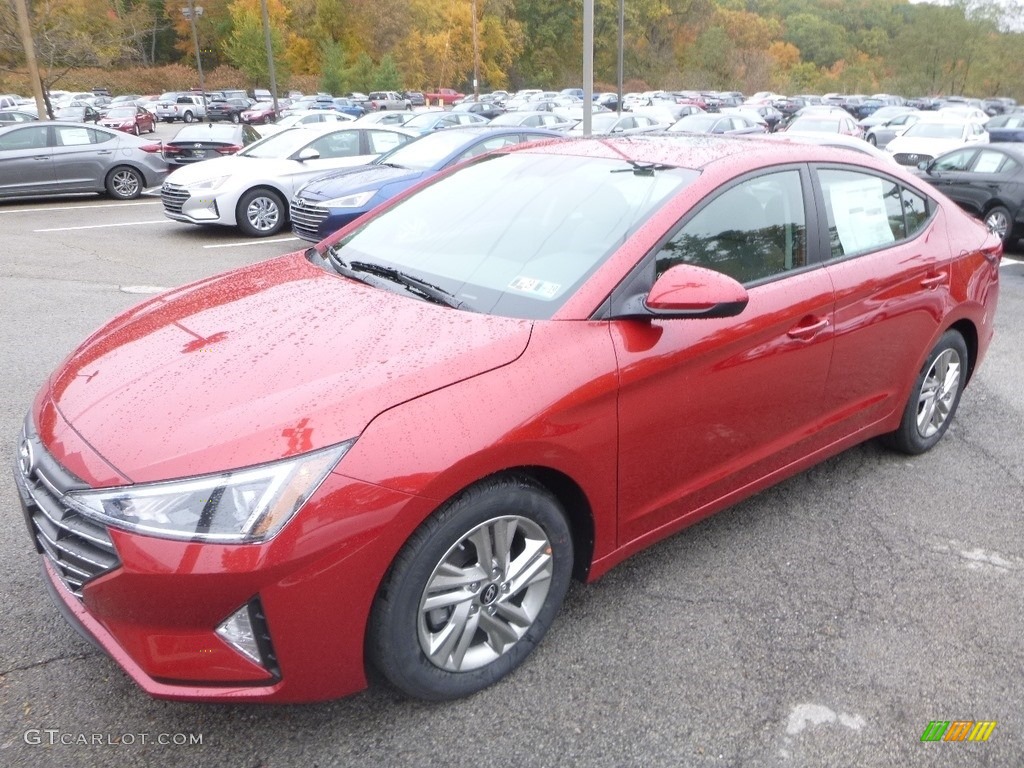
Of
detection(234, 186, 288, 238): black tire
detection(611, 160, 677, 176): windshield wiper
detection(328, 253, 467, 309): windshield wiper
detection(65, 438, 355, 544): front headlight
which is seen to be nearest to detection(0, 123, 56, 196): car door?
detection(234, 186, 288, 238): black tire

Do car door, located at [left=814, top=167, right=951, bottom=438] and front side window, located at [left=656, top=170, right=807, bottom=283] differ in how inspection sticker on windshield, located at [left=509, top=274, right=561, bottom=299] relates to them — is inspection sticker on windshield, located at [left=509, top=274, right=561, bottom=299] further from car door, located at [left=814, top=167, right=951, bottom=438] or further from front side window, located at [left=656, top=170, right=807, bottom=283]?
car door, located at [left=814, top=167, right=951, bottom=438]

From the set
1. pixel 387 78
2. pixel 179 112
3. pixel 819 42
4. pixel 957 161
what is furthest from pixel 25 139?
pixel 819 42

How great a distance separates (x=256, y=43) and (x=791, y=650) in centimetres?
6992

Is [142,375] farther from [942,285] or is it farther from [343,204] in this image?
[343,204]

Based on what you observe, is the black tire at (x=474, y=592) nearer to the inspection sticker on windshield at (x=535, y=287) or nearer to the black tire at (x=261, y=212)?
the inspection sticker on windshield at (x=535, y=287)

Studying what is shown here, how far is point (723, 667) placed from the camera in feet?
8.92

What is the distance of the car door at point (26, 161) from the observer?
1369cm

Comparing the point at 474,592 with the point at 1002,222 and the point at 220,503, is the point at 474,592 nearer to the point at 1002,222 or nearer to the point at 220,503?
the point at 220,503

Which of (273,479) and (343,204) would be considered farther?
(343,204)

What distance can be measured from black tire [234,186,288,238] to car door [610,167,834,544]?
29.8 feet

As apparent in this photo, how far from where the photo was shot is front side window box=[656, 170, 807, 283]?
2.95 m

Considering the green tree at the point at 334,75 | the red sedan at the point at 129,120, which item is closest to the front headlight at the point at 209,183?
the red sedan at the point at 129,120

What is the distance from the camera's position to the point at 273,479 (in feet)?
6.74

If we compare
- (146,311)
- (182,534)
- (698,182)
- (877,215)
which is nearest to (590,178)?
(698,182)
